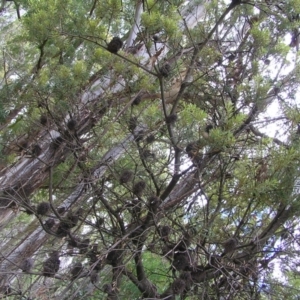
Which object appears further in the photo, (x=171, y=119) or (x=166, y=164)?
(x=166, y=164)

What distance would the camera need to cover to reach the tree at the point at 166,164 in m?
1.96

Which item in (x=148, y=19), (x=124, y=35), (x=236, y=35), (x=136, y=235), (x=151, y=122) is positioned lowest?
(x=136, y=235)

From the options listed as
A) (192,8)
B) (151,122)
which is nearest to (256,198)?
(151,122)

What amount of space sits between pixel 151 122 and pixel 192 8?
150 centimetres

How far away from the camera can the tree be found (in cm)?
196

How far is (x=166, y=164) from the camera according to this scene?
214cm

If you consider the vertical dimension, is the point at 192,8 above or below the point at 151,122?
above

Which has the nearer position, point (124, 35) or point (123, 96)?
point (123, 96)

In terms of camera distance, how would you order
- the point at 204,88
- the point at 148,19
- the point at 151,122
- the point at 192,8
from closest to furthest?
the point at 148,19 → the point at 151,122 → the point at 204,88 → the point at 192,8

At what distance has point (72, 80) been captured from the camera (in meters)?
2.38

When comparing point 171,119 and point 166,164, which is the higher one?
point 171,119

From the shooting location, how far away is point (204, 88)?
2.65m

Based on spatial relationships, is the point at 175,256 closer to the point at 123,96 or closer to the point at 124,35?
the point at 123,96

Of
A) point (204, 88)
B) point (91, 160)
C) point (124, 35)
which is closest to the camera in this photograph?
point (91, 160)
